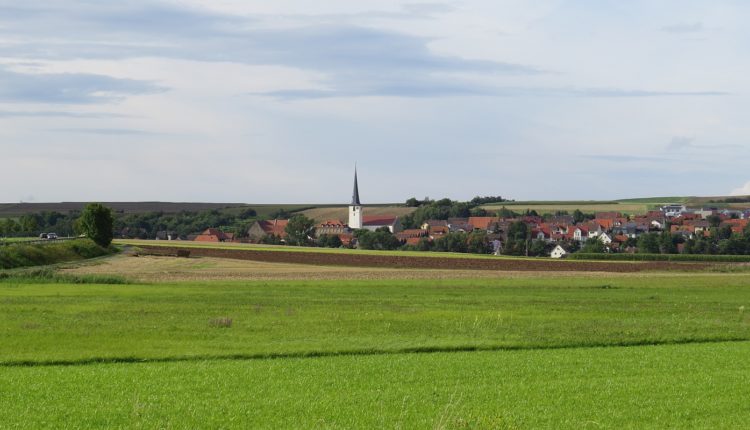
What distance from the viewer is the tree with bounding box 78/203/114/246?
10612 centimetres

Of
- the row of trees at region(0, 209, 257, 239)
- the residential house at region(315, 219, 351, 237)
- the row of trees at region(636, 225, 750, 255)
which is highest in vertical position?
the row of trees at region(0, 209, 257, 239)

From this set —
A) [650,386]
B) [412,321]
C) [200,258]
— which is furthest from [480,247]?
[650,386]

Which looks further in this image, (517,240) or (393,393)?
(517,240)

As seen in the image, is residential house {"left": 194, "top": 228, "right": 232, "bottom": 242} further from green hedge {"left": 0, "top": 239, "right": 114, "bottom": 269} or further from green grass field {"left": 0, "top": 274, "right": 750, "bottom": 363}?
green grass field {"left": 0, "top": 274, "right": 750, "bottom": 363}

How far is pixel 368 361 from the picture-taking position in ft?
83.0

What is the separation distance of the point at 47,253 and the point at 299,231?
88.5m

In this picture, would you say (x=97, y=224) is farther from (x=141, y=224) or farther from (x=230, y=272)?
(x=141, y=224)

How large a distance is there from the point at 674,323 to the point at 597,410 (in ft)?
61.6

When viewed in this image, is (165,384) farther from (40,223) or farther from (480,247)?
(40,223)

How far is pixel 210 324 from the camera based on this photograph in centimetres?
3356

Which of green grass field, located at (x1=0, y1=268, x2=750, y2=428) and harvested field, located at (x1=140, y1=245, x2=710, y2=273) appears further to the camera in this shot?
harvested field, located at (x1=140, y1=245, x2=710, y2=273)

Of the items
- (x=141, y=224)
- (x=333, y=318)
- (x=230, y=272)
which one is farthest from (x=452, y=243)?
(x=333, y=318)

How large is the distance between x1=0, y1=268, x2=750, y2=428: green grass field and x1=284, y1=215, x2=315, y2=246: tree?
118 meters

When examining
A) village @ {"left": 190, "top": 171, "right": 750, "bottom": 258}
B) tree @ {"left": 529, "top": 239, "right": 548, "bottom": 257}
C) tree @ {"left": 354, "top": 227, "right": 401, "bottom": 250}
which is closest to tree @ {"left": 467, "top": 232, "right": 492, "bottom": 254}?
village @ {"left": 190, "top": 171, "right": 750, "bottom": 258}
